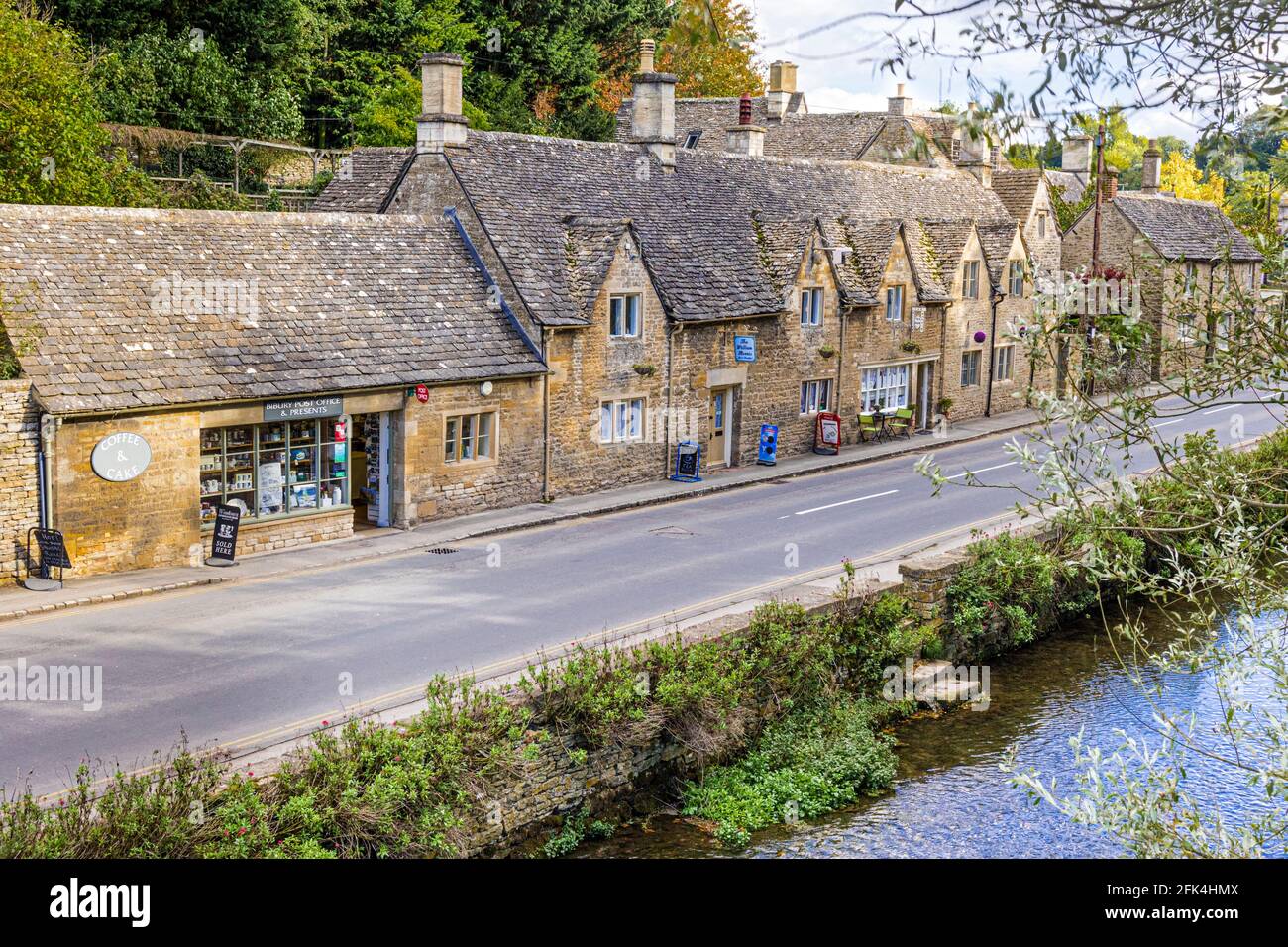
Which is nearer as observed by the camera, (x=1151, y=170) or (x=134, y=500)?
(x=134, y=500)

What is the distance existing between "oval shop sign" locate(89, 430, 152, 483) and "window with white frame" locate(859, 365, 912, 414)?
78.7ft

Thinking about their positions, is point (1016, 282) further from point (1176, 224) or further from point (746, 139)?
point (1176, 224)

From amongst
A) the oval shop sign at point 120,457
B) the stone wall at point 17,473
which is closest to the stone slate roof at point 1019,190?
the oval shop sign at point 120,457

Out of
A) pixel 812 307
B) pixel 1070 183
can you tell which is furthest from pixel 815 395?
pixel 1070 183

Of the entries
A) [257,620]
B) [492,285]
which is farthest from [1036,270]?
[492,285]

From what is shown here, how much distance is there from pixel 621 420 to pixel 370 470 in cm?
724

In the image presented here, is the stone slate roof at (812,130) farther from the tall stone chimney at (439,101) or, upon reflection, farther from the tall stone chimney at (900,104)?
the tall stone chimney at (439,101)

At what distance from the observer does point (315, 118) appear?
156ft

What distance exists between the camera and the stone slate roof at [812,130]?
58.8 metres

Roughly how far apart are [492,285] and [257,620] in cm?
1263

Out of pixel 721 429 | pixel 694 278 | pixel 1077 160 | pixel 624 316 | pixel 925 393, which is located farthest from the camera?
pixel 1077 160

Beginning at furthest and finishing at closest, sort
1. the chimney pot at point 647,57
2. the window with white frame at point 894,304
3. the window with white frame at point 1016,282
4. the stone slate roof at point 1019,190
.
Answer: the stone slate roof at point 1019,190
the window with white frame at point 1016,282
the window with white frame at point 894,304
the chimney pot at point 647,57

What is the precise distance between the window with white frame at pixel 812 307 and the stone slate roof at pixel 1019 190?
17.5m

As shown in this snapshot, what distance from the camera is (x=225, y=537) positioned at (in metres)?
23.5
